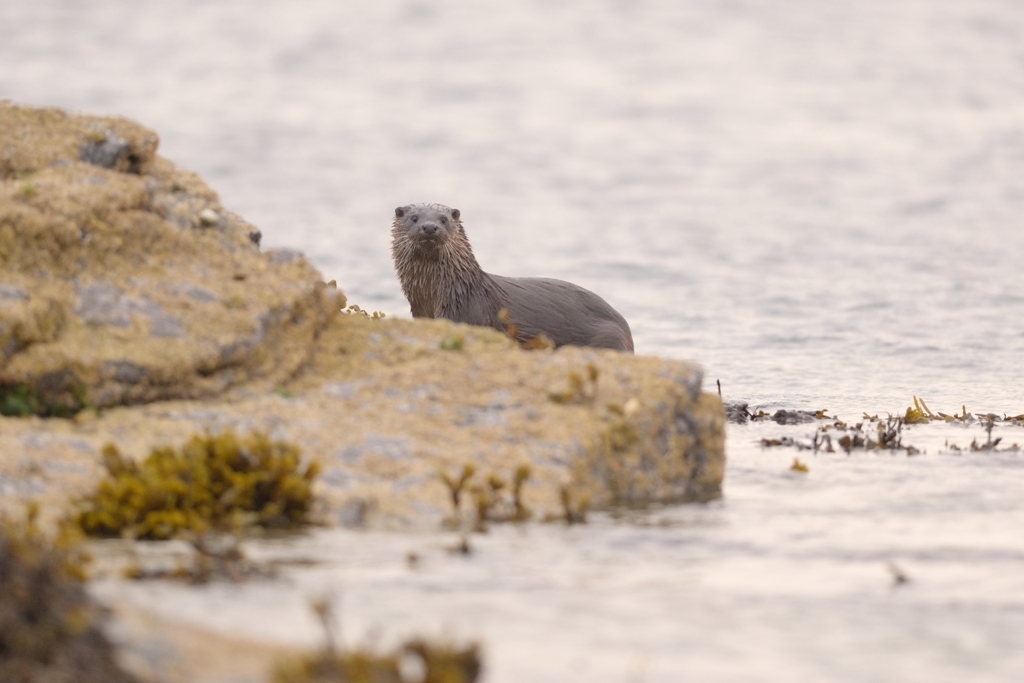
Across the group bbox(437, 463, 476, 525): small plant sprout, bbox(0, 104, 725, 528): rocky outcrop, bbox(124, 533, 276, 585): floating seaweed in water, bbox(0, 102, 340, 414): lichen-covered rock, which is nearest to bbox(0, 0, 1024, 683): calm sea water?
bbox(124, 533, 276, 585): floating seaweed in water

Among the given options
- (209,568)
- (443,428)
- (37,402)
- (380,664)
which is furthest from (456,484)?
(37,402)

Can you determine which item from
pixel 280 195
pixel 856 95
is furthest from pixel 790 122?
pixel 280 195

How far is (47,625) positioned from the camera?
11.6 feet

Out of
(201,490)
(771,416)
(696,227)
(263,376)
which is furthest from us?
(696,227)

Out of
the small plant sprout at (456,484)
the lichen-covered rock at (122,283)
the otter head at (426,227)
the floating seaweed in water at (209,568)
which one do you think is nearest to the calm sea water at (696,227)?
the floating seaweed in water at (209,568)

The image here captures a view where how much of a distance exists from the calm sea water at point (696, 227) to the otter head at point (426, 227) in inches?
111

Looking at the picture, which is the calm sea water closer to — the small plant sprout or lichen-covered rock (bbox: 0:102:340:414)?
the small plant sprout

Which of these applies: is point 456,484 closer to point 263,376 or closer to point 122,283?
point 263,376

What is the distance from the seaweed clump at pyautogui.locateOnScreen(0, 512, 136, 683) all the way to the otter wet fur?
5.62m

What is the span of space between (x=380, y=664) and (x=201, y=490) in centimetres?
163

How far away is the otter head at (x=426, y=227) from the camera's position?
9773 millimetres

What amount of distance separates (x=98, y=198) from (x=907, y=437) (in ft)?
15.4

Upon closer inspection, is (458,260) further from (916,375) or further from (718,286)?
(718,286)

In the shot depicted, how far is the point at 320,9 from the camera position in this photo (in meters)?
47.3
